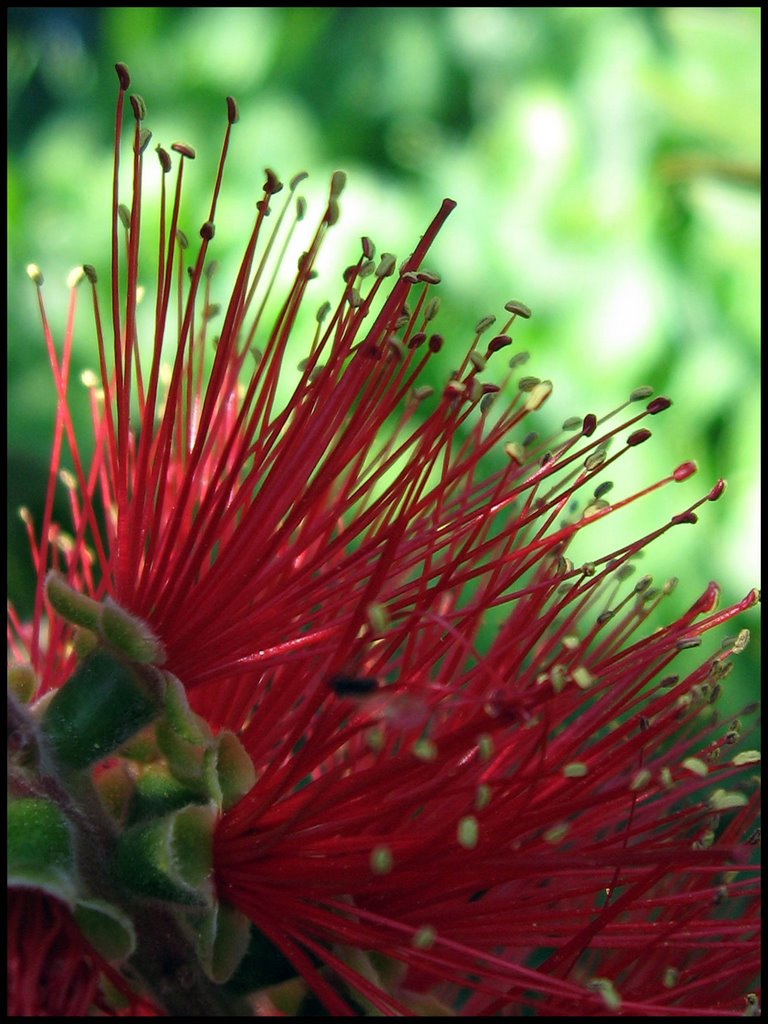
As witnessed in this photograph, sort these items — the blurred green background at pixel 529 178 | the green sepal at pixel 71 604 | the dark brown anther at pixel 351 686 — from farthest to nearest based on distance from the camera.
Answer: the blurred green background at pixel 529 178, the green sepal at pixel 71 604, the dark brown anther at pixel 351 686

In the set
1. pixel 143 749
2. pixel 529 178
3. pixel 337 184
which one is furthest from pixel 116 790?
pixel 529 178

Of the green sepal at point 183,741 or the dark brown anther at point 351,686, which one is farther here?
the green sepal at point 183,741

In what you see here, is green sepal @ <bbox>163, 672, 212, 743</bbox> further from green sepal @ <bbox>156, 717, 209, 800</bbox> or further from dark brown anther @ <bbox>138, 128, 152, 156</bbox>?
dark brown anther @ <bbox>138, 128, 152, 156</bbox>

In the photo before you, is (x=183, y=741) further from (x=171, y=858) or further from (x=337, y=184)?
(x=337, y=184)

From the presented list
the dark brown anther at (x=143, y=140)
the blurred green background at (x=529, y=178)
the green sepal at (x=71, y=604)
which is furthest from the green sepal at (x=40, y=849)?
the blurred green background at (x=529, y=178)

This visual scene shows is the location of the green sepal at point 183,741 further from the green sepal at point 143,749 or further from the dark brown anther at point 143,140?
the dark brown anther at point 143,140

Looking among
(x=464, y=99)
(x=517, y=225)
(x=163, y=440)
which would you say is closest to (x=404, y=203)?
(x=517, y=225)

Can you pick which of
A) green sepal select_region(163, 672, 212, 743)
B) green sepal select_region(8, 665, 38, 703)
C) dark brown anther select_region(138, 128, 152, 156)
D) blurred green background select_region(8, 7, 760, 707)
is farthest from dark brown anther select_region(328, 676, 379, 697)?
blurred green background select_region(8, 7, 760, 707)
